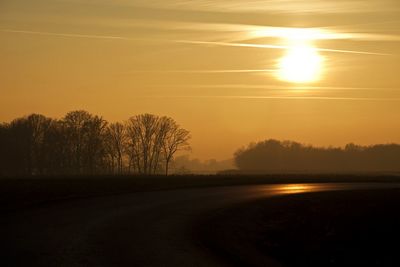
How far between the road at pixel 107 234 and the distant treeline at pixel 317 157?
124m

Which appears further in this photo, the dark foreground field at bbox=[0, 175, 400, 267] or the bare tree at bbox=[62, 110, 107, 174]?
the bare tree at bbox=[62, 110, 107, 174]

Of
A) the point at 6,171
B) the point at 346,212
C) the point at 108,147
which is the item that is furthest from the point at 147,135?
the point at 346,212

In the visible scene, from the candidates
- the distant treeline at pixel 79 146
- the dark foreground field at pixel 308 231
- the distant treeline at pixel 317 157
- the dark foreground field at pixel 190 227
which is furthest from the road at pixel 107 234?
the distant treeline at pixel 317 157

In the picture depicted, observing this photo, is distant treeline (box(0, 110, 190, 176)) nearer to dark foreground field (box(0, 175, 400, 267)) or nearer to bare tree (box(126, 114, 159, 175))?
bare tree (box(126, 114, 159, 175))

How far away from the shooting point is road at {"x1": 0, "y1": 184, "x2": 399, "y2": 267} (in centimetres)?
1222

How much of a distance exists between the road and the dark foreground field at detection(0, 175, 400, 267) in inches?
0.9

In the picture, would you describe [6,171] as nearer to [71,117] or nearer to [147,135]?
[71,117]

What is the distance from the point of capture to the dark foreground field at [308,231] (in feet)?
50.8

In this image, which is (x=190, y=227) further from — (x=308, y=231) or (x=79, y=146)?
(x=79, y=146)

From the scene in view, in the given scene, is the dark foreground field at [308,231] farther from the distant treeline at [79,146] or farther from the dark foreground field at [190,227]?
the distant treeline at [79,146]

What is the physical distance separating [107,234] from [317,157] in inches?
6065

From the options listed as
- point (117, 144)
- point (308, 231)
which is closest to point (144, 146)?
point (117, 144)

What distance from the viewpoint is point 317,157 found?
165 m

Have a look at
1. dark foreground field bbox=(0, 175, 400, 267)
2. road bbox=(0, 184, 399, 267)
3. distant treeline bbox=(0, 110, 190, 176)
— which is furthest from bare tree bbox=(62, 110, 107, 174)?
road bbox=(0, 184, 399, 267)
